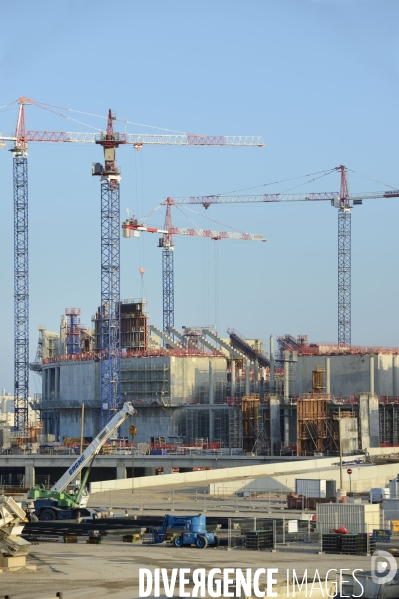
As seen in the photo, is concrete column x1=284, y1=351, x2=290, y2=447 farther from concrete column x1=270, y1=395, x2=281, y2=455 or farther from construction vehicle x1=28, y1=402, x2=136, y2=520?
construction vehicle x1=28, y1=402, x2=136, y2=520

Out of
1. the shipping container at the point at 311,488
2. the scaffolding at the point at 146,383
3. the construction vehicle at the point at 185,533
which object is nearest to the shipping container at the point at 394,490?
the shipping container at the point at 311,488

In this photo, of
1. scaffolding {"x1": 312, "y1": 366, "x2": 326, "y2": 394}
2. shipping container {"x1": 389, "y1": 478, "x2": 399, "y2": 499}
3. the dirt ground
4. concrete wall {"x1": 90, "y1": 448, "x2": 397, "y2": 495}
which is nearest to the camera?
the dirt ground

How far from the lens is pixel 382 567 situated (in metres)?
44.0

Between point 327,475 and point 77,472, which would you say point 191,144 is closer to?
point 327,475

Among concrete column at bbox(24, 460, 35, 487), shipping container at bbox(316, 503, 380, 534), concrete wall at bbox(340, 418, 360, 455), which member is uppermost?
concrete wall at bbox(340, 418, 360, 455)

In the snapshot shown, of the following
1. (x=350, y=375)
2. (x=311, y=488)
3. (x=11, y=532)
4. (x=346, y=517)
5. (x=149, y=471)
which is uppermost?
(x=350, y=375)

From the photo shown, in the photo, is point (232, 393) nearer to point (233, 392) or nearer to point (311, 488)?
point (233, 392)

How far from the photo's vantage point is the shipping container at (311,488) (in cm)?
7525

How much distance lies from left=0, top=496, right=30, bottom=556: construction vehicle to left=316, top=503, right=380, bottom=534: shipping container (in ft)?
48.7

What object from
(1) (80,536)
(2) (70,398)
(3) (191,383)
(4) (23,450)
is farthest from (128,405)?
(2) (70,398)

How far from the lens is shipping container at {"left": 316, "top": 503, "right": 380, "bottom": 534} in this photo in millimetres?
54875

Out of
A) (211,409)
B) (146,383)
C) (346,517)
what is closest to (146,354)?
(146,383)

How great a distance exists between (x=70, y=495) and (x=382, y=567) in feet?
99.1

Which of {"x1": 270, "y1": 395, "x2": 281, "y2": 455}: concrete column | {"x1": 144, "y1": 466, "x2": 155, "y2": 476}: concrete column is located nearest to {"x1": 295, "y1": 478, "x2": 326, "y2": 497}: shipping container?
{"x1": 144, "y1": 466, "x2": 155, "y2": 476}: concrete column
